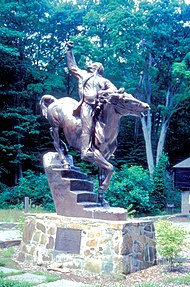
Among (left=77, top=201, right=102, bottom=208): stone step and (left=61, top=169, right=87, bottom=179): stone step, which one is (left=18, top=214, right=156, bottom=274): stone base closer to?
(left=77, top=201, right=102, bottom=208): stone step

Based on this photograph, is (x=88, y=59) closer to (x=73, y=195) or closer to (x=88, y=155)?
(x=88, y=155)

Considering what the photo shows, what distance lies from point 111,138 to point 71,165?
3.39 ft

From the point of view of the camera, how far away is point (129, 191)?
70.1 feet

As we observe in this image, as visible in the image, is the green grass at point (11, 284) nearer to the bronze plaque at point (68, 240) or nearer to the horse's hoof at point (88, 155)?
the bronze plaque at point (68, 240)

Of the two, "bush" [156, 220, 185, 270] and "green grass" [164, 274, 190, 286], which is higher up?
"bush" [156, 220, 185, 270]

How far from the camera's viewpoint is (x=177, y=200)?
27.1m

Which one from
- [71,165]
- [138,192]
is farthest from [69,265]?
[138,192]

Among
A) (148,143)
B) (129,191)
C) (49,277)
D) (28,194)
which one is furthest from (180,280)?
(148,143)

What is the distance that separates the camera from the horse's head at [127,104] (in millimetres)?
7570

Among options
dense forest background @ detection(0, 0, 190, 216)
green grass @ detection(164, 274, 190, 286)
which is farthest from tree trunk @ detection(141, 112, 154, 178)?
green grass @ detection(164, 274, 190, 286)

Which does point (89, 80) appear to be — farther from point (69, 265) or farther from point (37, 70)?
point (37, 70)

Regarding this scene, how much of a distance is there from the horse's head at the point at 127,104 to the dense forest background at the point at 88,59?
1513 centimetres

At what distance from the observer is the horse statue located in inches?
301

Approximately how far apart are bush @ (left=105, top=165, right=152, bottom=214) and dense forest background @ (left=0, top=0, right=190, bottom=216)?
1.64 ft
